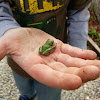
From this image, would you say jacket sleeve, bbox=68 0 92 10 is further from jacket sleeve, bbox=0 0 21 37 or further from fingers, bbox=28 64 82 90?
fingers, bbox=28 64 82 90

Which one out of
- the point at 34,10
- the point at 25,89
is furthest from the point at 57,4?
the point at 25,89

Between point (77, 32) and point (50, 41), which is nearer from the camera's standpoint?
point (50, 41)

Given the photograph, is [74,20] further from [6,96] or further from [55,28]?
[6,96]

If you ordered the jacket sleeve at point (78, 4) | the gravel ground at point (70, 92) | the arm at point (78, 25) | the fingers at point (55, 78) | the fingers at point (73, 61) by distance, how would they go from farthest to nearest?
the gravel ground at point (70, 92) → the arm at point (78, 25) → the jacket sleeve at point (78, 4) → the fingers at point (73, 61) → the fingers at point (55, 78)

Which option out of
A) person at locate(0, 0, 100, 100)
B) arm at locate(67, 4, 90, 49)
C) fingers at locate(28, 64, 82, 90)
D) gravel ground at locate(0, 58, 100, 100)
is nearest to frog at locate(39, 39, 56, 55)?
person at locate(0, 0, 100, 100)

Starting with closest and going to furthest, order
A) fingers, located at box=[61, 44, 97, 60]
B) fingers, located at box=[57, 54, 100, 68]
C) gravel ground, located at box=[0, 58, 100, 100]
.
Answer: fingers, located at box=[57, 54, 100, 68] < fingers, located at box=[61, 44, 97, 60] < gravel ground, located at box=[0, 58, 100, 100]

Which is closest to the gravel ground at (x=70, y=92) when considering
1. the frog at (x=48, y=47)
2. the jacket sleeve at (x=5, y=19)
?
the frog at (x=48, y=47)

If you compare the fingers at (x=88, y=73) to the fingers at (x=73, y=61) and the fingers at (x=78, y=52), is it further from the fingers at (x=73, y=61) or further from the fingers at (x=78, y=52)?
the fingers at (x=78, y=52)
